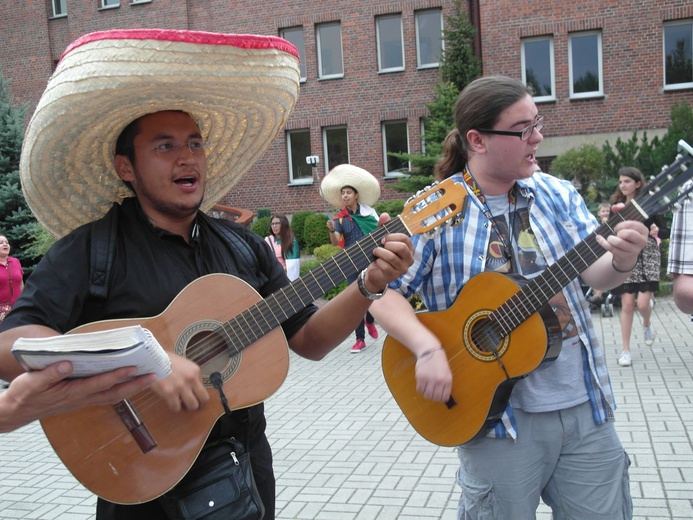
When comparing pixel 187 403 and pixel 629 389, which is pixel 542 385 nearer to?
pixel 187 403

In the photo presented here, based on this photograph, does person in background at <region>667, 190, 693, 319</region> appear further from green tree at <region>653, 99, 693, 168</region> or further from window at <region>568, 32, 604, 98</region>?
window at <region>568, 32, 604, 98</region>

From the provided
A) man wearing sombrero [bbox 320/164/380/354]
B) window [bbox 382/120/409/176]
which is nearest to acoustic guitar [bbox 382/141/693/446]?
man wearing sombrero [bbox 320/164/380/354]

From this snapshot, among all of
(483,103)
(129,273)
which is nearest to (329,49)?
(483,103)

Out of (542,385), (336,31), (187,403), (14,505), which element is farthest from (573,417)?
(336,31)

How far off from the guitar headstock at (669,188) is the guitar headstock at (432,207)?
25.4 inches

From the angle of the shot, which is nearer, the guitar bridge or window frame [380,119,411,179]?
the guitar bridge

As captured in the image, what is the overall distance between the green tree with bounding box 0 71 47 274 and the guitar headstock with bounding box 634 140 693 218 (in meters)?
15.3

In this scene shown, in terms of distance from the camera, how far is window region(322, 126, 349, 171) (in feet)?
76.1

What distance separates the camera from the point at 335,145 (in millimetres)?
23312

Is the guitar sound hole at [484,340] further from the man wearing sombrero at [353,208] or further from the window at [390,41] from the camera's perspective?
the window at [390,41]

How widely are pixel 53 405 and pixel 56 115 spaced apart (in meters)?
1.06

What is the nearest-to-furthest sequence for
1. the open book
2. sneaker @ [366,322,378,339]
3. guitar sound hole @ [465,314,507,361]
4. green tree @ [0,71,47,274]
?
the open book
guitar sound hole @ [465,314,507,361]
sneaker @ [366,322,378,339]
green tree @ [0,71,47,274]

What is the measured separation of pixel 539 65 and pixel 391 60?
15.8 ft

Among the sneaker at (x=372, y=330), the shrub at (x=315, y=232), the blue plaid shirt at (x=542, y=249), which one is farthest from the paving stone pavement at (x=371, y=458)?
the shrub at (x=315, y=232)
